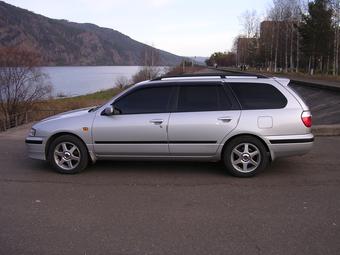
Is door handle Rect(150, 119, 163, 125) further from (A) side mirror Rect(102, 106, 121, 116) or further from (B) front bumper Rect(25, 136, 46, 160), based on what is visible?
(B) front bumper Rect(25, 136, 46, 160)

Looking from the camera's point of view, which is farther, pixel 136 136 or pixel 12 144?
pixel 12 144

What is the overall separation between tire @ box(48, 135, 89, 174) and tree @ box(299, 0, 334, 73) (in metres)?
57.8

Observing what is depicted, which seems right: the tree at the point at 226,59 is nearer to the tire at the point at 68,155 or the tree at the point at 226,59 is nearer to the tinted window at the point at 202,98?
the tinted window at the point at 202,98

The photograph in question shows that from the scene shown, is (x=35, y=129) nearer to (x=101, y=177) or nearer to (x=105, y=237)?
(x=101, y=177)

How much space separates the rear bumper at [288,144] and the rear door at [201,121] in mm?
648

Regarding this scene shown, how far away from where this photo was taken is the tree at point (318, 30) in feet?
205

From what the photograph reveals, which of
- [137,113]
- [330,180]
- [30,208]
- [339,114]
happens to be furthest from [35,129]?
[339,114]

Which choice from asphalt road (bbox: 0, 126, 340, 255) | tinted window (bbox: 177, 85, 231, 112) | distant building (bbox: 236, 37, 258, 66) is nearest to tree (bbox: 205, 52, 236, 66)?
distant building (bbox: 236, 37, 258, 66)

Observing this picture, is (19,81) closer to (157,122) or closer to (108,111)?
(108,111)

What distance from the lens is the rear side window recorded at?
7.25m

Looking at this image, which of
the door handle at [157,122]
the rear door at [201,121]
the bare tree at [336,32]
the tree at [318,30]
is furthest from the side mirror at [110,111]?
the tree at [318,30]

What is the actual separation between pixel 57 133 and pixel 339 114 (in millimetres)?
11959

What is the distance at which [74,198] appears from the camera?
20.2ft

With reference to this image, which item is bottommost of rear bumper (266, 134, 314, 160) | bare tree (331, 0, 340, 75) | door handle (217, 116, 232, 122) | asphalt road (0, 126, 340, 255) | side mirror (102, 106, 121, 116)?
asphalt road (0, 126, 340, 255)
